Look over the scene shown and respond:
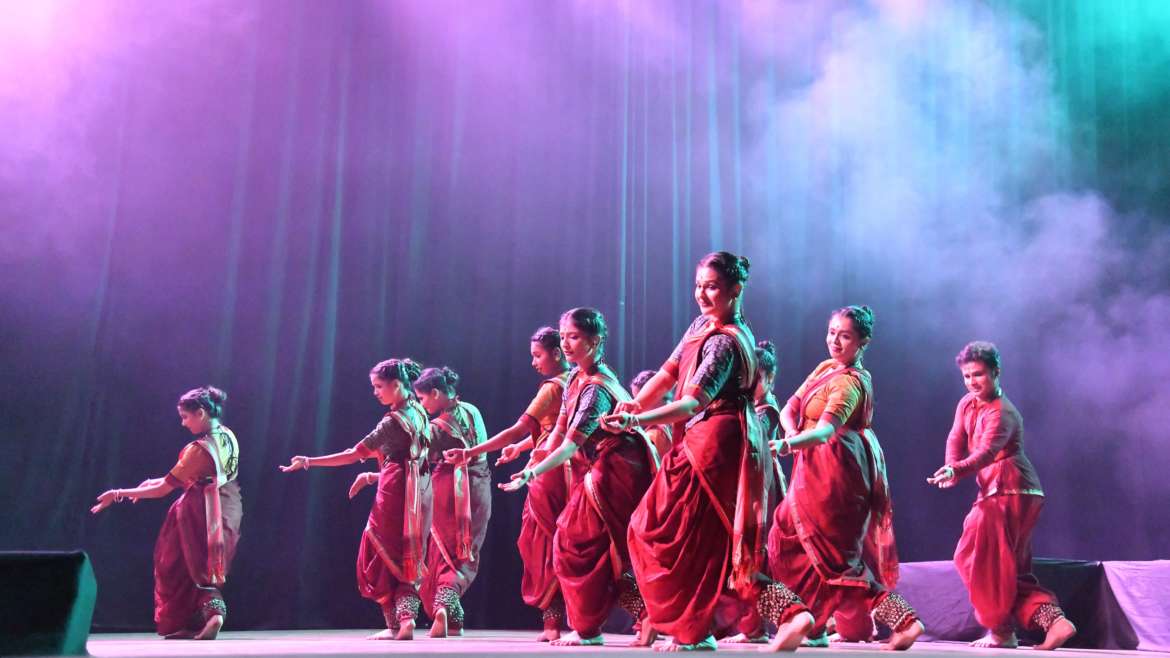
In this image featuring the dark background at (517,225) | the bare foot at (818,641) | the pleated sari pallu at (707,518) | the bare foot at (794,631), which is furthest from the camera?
the dark background at (517,225)

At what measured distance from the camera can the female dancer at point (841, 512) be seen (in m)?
5.00

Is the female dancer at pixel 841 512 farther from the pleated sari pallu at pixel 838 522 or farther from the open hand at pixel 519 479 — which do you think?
the open hand at pixel 519 479

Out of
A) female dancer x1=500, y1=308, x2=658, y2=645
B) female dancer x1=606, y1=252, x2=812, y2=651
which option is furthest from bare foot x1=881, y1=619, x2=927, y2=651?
female dancer x1=500, y1=308, x2=658, y2=645

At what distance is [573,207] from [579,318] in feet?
14.3

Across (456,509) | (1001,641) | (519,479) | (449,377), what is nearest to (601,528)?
(519,479)

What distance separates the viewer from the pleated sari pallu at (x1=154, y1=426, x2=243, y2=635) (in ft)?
21.7

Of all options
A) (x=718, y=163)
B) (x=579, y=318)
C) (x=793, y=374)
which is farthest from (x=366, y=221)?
(x=579, y=318)

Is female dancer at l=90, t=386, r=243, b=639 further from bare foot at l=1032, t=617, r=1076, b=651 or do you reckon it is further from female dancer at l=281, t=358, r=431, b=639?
bare foot at l=1032, t=617, r=1076, b=651

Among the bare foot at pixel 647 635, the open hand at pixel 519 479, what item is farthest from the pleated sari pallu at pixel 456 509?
the open hand at pixel 519 479

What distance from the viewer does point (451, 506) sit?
23.5 ft

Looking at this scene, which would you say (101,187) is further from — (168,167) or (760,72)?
(760,72)

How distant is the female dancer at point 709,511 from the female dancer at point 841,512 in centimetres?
65

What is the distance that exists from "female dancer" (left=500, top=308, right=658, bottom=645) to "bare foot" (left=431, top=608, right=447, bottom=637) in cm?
169

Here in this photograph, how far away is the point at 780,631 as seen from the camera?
4145 mm
